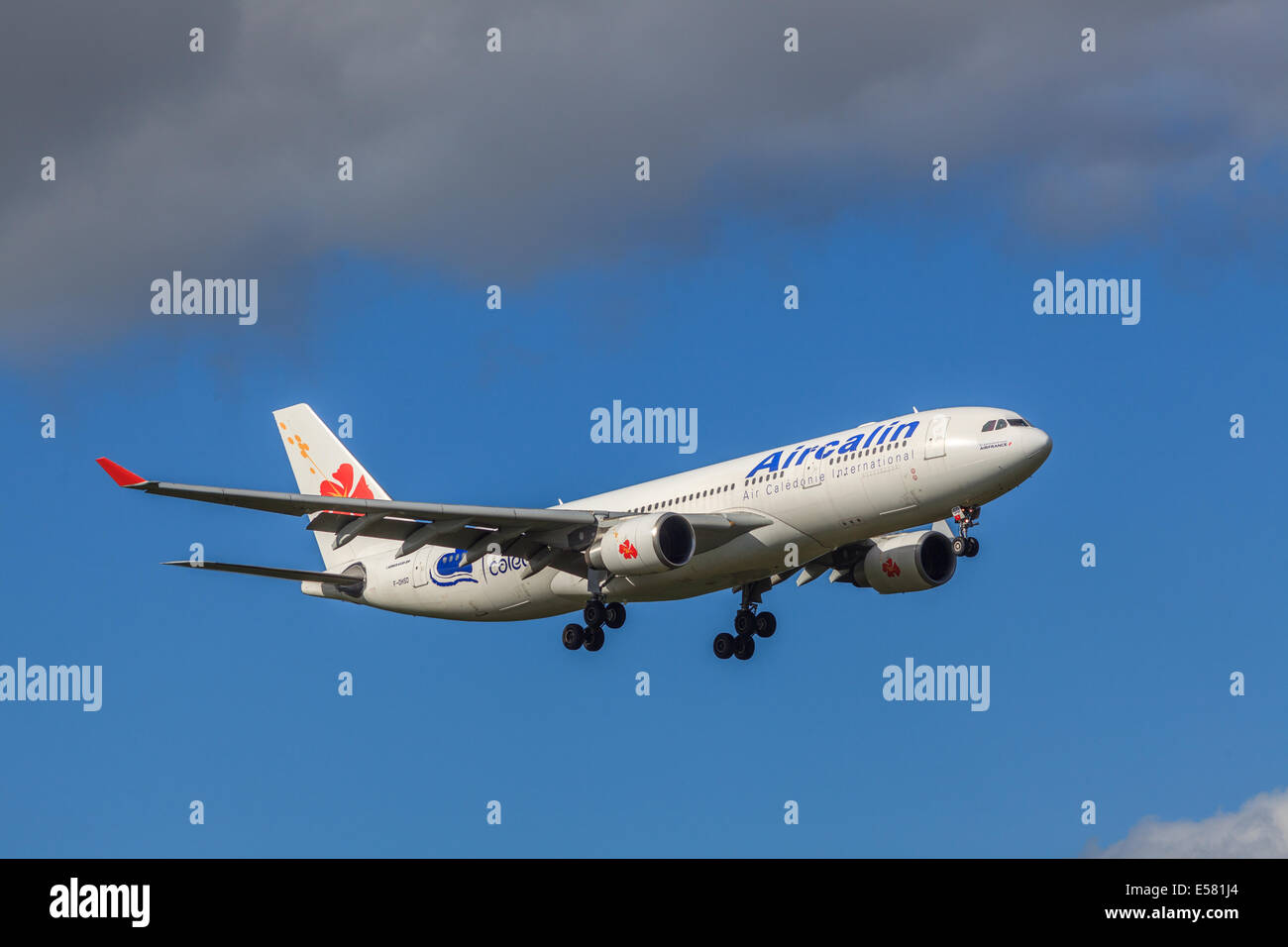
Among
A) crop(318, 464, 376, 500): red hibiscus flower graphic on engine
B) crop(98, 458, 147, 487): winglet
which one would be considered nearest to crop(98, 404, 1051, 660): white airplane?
crop(98, 458, 147, 487): winglet

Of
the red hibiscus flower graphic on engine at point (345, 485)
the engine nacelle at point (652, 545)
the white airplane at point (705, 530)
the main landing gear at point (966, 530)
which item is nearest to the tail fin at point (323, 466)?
the red hibiscus flower graphic on engine at point (345, 485)

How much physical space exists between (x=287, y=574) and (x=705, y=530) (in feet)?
51.0

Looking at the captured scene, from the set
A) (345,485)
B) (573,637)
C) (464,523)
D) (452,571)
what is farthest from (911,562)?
(345,485)

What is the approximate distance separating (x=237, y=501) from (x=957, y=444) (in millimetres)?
19554

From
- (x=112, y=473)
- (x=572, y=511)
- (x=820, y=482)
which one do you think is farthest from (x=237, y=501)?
(x=820, y=482)

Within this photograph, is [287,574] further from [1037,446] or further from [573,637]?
[1037,446]

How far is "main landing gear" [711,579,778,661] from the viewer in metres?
56.1

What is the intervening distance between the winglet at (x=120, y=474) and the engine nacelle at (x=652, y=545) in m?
13.7

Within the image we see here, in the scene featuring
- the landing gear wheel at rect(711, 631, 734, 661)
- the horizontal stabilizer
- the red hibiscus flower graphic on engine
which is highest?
the red hibiscus flower graphic on engine

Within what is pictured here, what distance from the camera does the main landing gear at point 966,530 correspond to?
4578cm

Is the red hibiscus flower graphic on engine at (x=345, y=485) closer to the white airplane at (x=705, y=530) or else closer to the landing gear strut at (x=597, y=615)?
the white airplane at (x=705, y=530)

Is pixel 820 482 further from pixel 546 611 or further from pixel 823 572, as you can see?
pixel 546 611

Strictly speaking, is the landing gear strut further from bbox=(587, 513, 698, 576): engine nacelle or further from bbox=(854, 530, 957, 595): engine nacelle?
bbox=(854, 530, 957, 595): engine nacelle

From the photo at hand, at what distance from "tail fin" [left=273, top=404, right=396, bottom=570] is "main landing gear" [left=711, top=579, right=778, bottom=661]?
14289 millimetres
